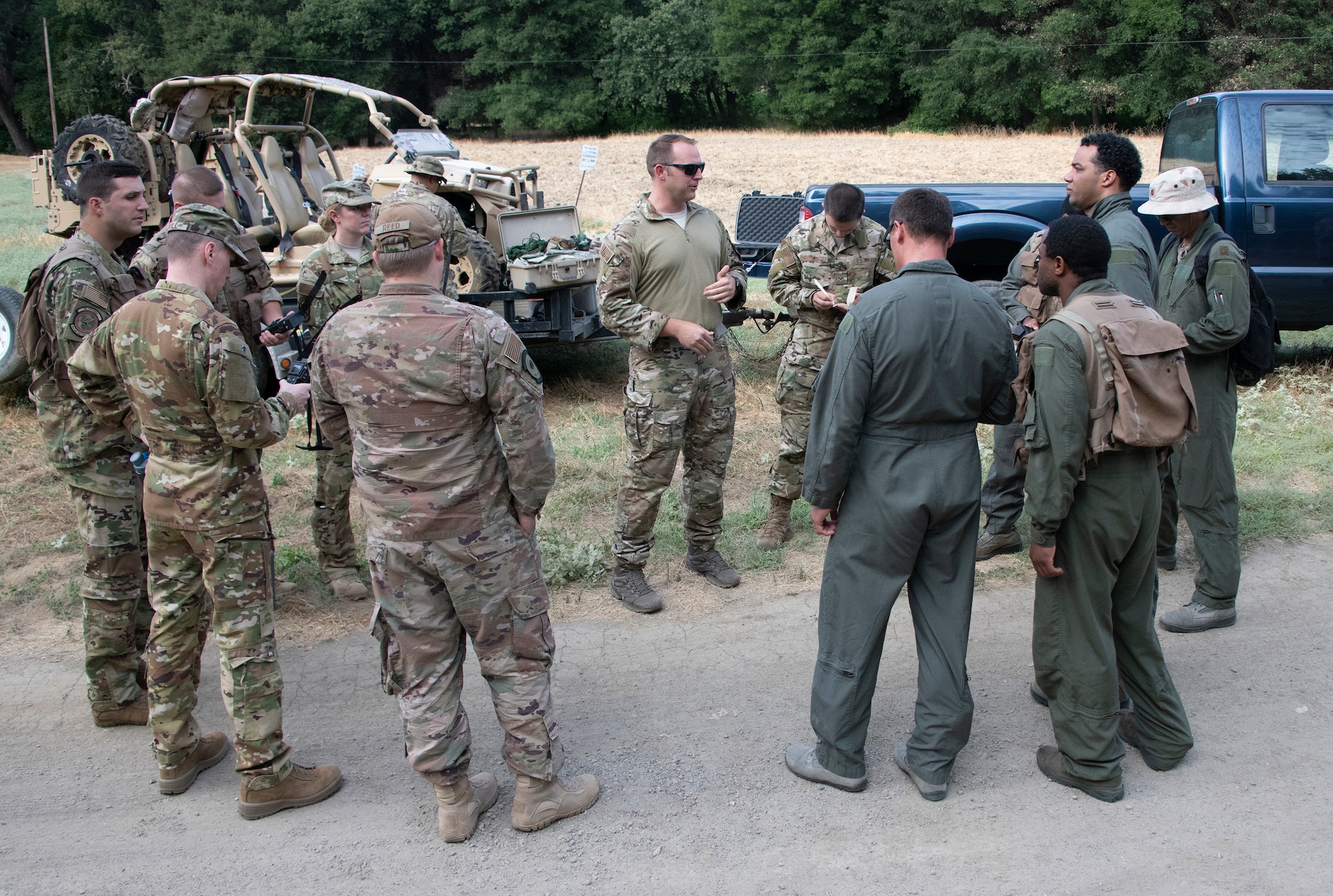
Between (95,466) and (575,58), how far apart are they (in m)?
55.7

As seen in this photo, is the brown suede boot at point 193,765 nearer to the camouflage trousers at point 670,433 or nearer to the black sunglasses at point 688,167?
the camouflage trousers at point 670,433

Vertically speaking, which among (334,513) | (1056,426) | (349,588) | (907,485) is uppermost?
(1056,426)

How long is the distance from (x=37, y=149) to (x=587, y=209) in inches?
1839

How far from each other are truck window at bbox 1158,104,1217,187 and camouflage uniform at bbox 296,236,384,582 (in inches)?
235

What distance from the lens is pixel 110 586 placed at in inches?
147

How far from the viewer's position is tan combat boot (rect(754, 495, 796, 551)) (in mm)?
5422

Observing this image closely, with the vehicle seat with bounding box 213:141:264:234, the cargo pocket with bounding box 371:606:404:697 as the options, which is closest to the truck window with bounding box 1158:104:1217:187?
the cargo pocket with bounding box 371:606:404:697

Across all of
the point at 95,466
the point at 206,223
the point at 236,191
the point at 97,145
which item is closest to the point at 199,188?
the point at 206,223

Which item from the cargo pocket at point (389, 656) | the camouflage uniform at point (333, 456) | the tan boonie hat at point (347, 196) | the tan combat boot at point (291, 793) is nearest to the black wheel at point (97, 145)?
the tan boonie hat at point (347, 196)

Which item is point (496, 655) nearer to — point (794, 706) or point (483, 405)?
point (483, 405)

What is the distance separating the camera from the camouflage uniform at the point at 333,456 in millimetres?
4969

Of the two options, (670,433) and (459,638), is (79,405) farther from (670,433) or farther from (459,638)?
(670,433)

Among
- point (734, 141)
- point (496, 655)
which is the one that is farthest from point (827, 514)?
point (734, 141)

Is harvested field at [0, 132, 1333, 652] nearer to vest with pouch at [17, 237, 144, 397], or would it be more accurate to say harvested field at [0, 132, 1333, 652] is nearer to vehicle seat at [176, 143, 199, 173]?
vest with pouch at [17, 237, 144, 397]
